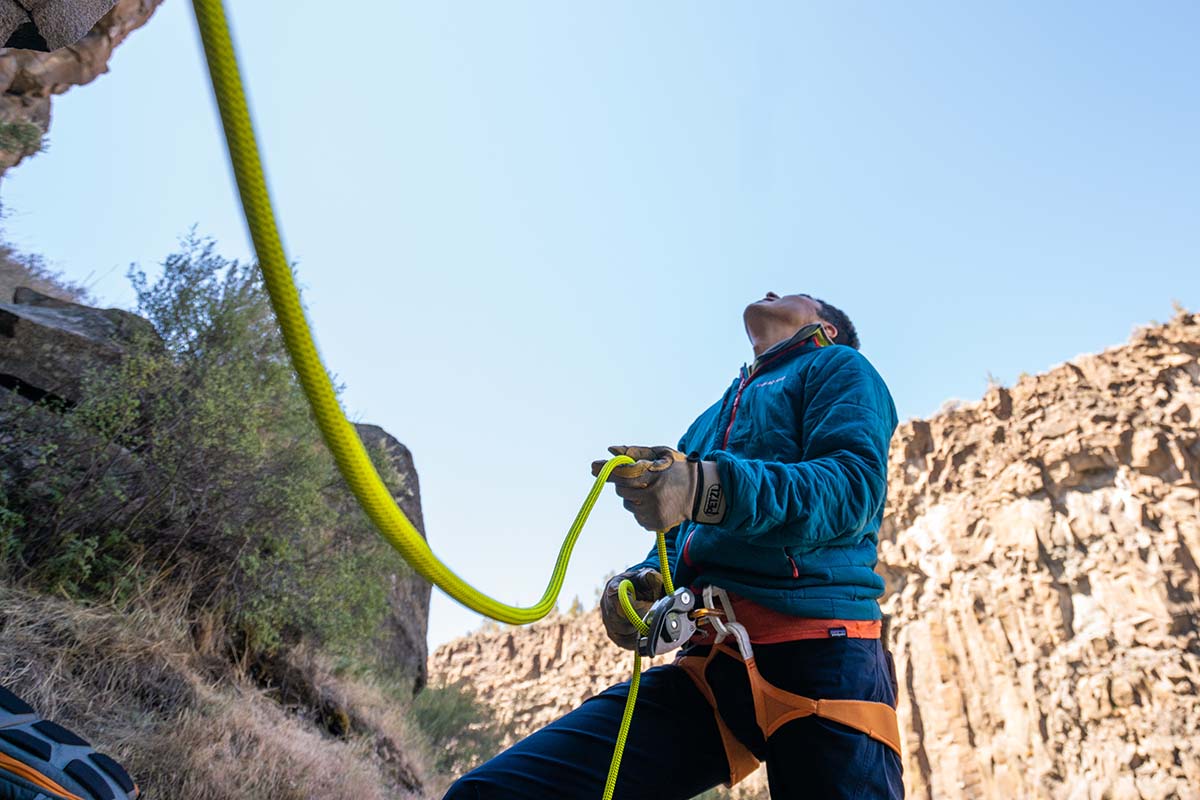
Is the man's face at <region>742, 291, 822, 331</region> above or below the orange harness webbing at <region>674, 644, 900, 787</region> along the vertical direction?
above

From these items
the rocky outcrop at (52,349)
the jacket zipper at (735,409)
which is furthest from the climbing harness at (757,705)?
the rocky outcrop at (52,349)

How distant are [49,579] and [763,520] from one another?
12.4 ft

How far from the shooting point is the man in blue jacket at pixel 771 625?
1.50 m

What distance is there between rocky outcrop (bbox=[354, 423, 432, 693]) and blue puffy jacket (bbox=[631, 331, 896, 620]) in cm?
544

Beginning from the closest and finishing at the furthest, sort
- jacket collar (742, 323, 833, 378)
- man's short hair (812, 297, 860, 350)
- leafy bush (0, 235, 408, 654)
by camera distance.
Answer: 1. jacket collar (742, 323, 833, 378)
2. man's short hair (812, 297, 860, 350)
3. leafy bush (0, 235, 408, 654)

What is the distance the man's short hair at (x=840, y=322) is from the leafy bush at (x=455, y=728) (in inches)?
240

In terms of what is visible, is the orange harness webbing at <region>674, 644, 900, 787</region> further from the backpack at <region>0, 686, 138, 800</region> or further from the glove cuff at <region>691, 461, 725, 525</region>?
the backpack at <region>0, 686, 138, 800</region>

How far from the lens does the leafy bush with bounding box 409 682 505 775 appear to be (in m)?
7.63

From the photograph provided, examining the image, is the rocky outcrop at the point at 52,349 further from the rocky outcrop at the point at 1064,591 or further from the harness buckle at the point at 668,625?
the rocky outcrop at the point at 1064,591

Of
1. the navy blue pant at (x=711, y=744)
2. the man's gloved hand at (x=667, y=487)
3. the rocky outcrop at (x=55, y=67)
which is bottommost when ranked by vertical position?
the navy blue pant at (x=711, y=744)

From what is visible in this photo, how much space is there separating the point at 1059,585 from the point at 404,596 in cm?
1000

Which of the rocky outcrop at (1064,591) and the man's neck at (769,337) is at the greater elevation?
the rocky outcrop at (1064,591)

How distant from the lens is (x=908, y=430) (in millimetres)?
14172

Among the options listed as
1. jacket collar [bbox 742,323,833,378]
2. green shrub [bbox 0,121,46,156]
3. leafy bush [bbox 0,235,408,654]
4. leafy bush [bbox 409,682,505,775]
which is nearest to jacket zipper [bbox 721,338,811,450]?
jacket collar [bbox 742,323,833,378]
